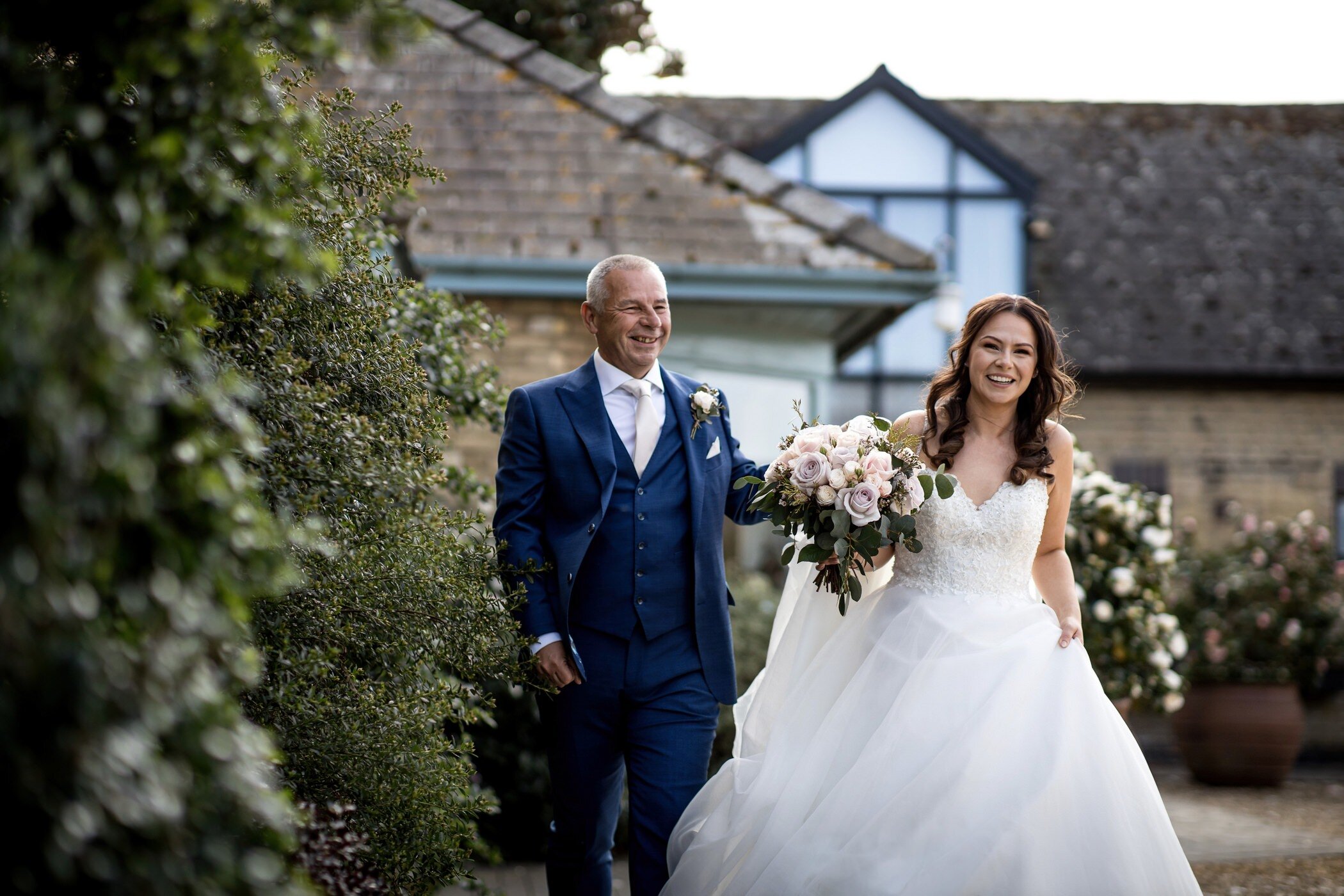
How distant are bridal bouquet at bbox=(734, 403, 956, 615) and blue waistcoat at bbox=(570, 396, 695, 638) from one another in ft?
1.03

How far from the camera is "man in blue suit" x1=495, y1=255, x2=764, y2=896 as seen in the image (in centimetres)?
386

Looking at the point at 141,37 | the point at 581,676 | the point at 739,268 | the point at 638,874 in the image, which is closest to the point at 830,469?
the point at 581,676

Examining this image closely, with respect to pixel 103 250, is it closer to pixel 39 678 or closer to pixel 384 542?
pixel 39 678

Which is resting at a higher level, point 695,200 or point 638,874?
point 695,200

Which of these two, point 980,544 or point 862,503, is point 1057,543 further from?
point 862,503

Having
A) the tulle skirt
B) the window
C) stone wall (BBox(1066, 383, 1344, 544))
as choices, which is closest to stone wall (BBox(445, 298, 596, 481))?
the tulle skirt

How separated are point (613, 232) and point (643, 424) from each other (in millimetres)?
4196

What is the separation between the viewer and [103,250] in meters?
1.50

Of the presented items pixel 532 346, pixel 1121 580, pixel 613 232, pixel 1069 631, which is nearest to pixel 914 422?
pixel 1069 631

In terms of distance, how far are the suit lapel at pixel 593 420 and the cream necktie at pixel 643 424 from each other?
9 cm

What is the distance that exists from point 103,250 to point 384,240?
2762 millimetres

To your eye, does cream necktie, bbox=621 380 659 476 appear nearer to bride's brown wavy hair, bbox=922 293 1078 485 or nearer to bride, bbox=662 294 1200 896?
bride, bbox=662 294 1200 896

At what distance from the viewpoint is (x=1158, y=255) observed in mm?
15297

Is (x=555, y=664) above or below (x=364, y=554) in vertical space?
below
